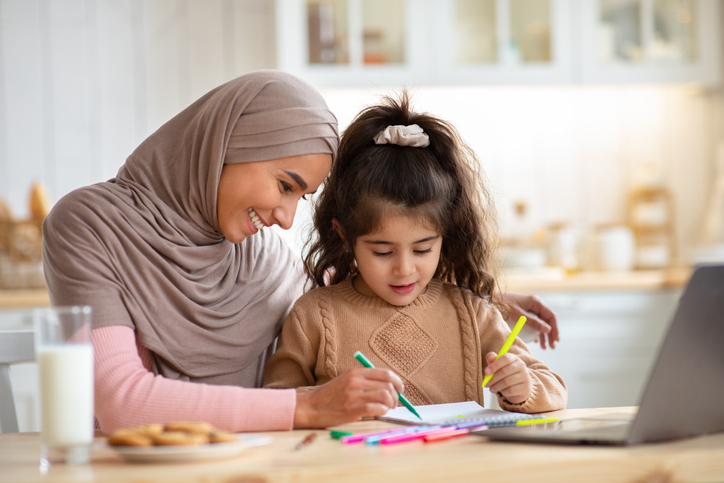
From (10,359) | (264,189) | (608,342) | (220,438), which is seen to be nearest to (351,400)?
(220,438)

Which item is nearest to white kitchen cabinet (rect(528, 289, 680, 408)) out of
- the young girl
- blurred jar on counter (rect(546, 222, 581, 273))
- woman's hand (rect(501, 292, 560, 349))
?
blurred jar on counter (rect(546, 222, 581, 273))

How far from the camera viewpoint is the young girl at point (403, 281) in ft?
4.44

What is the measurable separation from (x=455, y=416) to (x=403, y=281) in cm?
35

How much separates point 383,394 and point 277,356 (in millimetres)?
409

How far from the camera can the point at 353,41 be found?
321 cm

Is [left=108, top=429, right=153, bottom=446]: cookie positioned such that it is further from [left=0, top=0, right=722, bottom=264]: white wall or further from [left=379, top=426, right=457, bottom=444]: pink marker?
[left=0, top=0, right=722, bottom=264]: white wall

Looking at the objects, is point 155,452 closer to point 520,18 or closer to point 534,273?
point 534,273

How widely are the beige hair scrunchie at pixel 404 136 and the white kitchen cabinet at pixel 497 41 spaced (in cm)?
175

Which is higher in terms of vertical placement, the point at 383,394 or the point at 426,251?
the point at 426,251

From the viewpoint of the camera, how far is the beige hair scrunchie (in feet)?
4.65

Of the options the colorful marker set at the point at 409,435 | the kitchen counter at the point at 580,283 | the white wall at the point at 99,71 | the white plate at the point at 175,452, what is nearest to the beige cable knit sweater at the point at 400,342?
the colorful marker set at the point at 409,435

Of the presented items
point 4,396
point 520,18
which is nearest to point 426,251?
point 4,396

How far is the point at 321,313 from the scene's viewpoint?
139 centimetres

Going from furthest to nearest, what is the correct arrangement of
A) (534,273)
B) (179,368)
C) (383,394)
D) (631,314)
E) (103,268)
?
(534,273) → (631,314) → (179,368) → (103,268) → (383,394)
